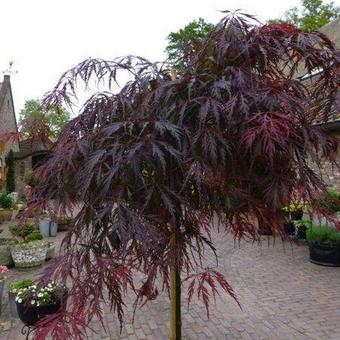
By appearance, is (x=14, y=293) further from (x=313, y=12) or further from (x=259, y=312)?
(x=313, y=12)

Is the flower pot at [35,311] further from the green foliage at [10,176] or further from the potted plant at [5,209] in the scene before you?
the green foliage at [10,176]

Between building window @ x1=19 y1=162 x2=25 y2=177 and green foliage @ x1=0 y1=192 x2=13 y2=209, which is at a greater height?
building window @ x1=19 y1=162 x2=25 y2=177

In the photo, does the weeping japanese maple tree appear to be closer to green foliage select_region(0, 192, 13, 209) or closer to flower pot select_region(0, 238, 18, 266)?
flower pot select_region(0, 238, 18, 266)

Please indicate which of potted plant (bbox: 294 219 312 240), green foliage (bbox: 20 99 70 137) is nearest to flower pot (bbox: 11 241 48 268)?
green foliage (bbox: 20 99 70 137)

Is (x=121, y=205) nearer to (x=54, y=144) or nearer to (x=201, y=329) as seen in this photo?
(x=54, y=144)

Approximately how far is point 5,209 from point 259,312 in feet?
39.3

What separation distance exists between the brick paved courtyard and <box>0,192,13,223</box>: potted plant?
23.3ft

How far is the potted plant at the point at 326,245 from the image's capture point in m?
7.12

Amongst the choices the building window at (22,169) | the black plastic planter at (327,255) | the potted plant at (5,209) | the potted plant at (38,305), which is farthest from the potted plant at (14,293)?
the building window at (22,169)

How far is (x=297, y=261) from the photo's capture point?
24.9 feet

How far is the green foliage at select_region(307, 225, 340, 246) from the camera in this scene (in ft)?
23.3

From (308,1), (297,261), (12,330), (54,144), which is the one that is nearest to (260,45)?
(54,144)

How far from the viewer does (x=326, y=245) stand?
23.6 feet

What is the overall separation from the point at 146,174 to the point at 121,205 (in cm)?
25
